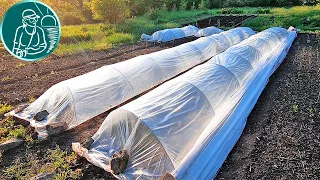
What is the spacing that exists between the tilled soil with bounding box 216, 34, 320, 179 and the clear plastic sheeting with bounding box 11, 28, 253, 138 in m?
3.02

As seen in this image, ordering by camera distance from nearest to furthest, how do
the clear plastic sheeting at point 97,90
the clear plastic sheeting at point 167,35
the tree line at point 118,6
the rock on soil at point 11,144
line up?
the rock on soil at point 11,144
the clear plastic sheeting at point 97,90
the clear plastic sheeting at point 167,35
the tree line at point 118,6

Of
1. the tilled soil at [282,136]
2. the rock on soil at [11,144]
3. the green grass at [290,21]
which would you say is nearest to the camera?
the tilled soil at [282,136]

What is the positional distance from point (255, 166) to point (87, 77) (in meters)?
4.44

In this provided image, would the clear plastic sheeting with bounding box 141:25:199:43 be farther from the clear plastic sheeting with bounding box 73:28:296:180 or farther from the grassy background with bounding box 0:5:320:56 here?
the clear plastic sheeting with bounding box 73:28:296:180

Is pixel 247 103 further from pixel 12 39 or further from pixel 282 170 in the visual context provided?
pixel 12 39

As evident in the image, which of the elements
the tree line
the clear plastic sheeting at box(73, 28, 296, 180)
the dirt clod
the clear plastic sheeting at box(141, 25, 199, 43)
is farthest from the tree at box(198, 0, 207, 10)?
the dirt clod

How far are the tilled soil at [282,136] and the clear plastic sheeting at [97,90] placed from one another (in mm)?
3018

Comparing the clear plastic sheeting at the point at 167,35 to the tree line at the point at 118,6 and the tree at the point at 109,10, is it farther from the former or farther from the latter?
the tree line at the point at 118,6

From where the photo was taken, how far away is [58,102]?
611 cm

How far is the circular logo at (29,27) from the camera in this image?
6918 millimetres

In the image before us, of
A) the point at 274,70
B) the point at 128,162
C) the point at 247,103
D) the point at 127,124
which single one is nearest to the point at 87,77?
the point at 127,124

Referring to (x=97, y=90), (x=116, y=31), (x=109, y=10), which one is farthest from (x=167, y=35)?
(x=97, y=90)

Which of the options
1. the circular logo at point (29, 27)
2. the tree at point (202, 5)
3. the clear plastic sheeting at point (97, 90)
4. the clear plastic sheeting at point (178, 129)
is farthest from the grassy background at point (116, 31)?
the tree at point (202, 5)

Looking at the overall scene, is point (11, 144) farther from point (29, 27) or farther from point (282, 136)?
point (282, 136)
